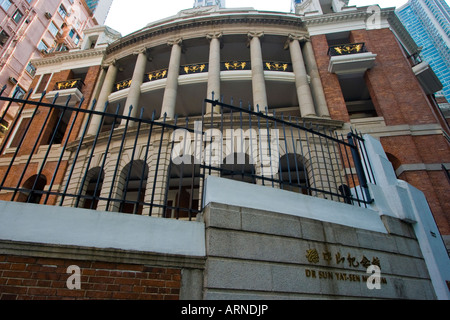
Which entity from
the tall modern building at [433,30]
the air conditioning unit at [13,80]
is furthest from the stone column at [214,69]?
the tall modern building at [433,30]

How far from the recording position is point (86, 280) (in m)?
2.60

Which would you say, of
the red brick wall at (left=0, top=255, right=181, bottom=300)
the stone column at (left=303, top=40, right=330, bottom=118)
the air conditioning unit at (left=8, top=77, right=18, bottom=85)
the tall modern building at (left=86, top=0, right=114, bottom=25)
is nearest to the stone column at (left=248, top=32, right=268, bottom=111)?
the stone column at (left=303, top=40, right=330, bottom=118)

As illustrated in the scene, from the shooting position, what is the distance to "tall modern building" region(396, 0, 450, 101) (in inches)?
2427

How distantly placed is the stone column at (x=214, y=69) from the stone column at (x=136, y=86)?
4.71m

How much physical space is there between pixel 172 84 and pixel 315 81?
8.93m

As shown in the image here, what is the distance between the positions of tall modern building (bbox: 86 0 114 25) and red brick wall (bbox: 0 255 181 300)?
62444 millimetres

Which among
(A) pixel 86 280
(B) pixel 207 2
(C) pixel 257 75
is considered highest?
(B) pixel 207 2

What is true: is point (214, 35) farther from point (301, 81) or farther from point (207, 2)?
point (207, 2)

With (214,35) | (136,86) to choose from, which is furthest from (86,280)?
(214,35)

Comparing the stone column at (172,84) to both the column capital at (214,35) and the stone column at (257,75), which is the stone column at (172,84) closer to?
the column capital at (214,35)

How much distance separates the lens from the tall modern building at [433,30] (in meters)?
61.7

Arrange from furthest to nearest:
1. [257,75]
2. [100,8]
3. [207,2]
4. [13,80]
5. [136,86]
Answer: [207,2] < [100,8] < [13,80] < [136,86] < [257,75]

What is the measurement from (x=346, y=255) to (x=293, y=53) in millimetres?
15686

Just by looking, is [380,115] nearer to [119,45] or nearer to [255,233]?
[255,233]
